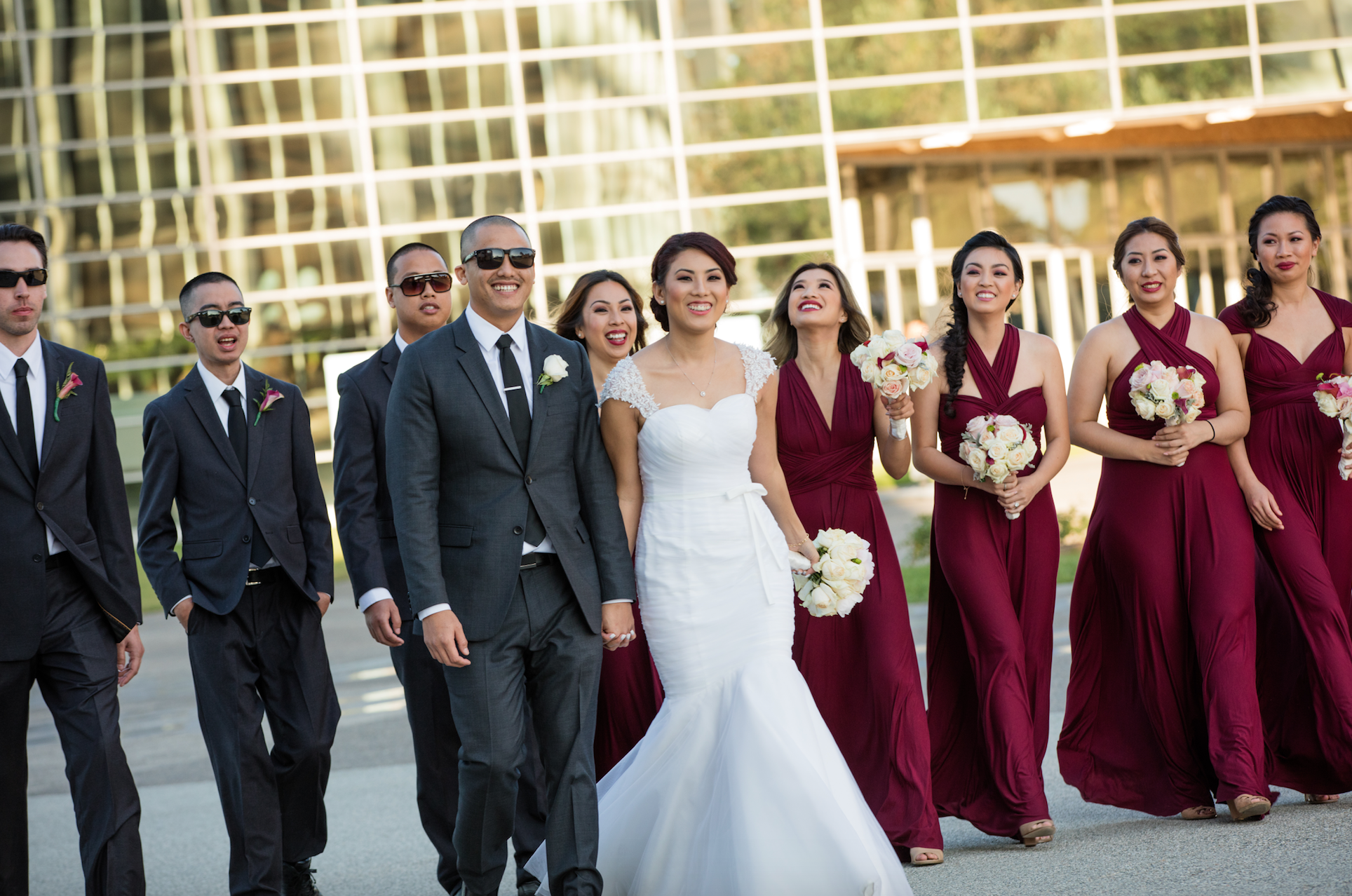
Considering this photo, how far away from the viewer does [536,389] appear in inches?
201

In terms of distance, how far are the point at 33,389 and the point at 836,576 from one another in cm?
324

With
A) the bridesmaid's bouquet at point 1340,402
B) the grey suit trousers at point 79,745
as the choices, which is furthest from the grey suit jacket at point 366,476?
the bridesmaid's bouquet at point 1340,402

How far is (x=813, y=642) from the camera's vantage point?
6.41m

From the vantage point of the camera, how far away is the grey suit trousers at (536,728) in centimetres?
491

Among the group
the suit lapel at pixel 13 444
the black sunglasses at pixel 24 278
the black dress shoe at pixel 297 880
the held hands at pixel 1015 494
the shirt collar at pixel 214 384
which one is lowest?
the black dress shoe at pixel 297 880

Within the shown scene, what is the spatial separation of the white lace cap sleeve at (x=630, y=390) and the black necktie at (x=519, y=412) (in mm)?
538

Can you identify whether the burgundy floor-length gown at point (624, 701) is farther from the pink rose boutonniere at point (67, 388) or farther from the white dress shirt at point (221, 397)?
the pink rose boutonniere at point (67, 388)

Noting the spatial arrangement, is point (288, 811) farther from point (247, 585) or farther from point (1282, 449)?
point (1282, 449)

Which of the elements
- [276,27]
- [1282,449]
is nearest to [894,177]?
[276,27]

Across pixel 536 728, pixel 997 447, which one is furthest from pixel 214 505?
pixel 997 447

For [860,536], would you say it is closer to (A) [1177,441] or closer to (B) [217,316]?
(A) [1177,441]

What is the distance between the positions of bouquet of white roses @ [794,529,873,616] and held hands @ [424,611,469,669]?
5.12ft

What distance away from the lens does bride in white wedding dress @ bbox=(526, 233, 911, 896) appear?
4.79m

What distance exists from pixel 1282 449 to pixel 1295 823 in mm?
1804
